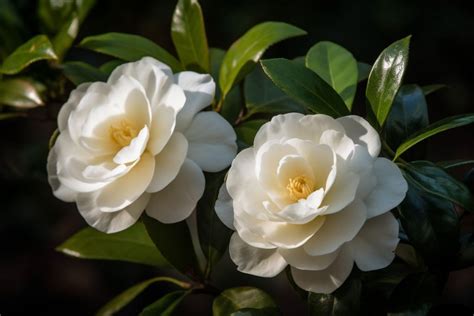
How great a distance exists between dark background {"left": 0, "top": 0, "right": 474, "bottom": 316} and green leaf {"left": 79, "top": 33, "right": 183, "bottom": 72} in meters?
1.45

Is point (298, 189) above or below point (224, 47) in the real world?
above

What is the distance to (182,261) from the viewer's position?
0.89 meters

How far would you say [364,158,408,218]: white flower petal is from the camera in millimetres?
673

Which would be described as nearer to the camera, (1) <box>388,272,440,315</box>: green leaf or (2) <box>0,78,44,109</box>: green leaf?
(1) <box>388,272,440,315</box>: green leaf

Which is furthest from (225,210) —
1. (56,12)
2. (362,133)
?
(56,12)

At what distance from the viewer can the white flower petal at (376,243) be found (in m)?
0.68

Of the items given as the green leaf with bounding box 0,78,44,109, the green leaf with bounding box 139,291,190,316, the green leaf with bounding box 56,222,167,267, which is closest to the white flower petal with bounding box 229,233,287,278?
the green leaf with bounding box 139,291,190,316

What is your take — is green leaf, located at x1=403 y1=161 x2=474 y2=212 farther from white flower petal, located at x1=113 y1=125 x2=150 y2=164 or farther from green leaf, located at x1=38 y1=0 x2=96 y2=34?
green leaf, located at x1=38 y1=0 x2=96 y2=34

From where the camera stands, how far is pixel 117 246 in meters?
1.06

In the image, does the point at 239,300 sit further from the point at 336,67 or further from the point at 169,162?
the point at 336,67

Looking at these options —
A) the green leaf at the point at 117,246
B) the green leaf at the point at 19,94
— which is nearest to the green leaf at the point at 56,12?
the green leaf at the point at 19,94

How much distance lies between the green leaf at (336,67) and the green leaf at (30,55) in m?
0.35

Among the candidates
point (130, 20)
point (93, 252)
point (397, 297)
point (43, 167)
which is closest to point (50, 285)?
point (130, 20)

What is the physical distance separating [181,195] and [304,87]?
0.18m
